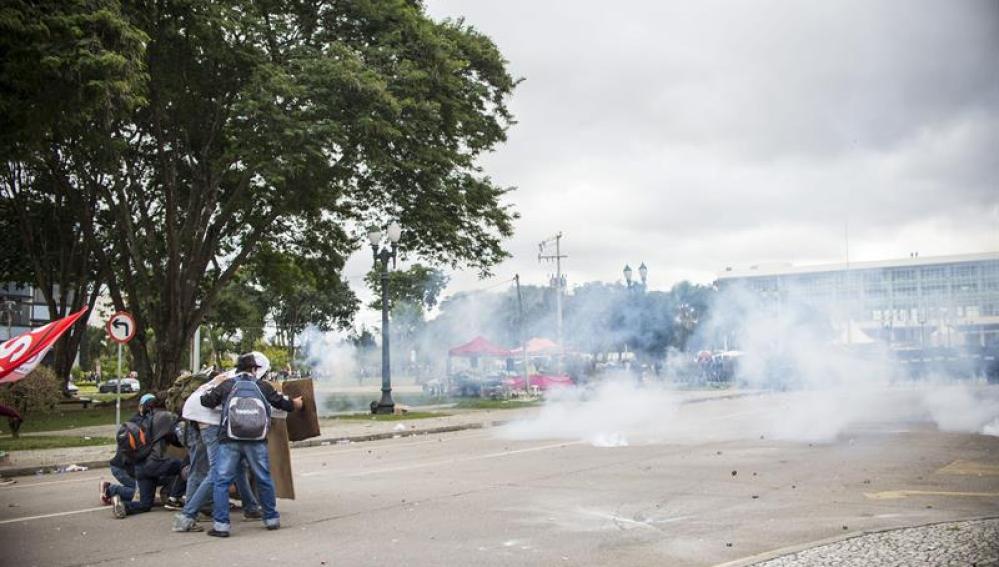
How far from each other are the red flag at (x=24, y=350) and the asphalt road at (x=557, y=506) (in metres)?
1.72

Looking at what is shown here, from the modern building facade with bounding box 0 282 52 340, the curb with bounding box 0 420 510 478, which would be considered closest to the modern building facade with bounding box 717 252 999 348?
the curb with bounding box 0 420 510 478

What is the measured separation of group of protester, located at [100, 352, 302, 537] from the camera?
8.02m

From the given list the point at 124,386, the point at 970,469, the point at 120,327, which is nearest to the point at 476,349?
the point at 120,327

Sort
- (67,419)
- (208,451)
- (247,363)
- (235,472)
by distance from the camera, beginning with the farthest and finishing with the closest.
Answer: (67,419) < (208,451) < (247,363) < (235,472)

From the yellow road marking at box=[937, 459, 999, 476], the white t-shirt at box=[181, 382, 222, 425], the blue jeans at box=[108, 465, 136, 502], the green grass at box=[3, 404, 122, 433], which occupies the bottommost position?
the green grass at box=[3, 404, 122, 433]

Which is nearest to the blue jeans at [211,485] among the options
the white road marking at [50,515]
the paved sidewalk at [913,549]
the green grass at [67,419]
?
the white road marking at [50,515]

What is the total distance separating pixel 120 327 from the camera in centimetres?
1925

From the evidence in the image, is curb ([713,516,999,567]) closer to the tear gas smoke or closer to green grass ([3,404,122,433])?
the tear gas smoke

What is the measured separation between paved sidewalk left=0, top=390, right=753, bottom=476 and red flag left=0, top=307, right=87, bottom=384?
210 cm

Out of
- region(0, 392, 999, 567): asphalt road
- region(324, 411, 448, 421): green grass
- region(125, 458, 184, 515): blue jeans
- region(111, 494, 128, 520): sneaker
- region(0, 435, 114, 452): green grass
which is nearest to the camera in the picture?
region(0, 392, 999, 567): asphalt road

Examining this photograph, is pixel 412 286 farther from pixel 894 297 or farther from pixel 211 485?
pixel 211 485

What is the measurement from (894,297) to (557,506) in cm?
2799

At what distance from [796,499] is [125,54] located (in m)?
13.6

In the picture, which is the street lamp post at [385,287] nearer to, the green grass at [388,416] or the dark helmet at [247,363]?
the green grass at [388,416]
